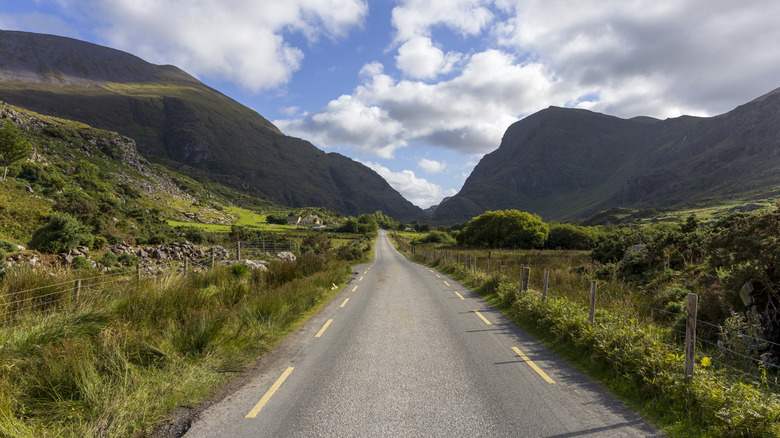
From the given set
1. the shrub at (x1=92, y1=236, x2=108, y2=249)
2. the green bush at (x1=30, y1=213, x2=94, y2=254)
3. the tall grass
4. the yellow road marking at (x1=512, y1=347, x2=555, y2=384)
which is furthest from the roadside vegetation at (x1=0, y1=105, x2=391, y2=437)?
the shrub at (x1=92, y1=236, x2=108, y2=249)

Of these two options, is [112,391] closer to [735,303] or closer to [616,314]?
[616,314]

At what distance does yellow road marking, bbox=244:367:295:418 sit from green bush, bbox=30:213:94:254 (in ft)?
82.7

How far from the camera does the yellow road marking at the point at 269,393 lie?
4457 millimetres

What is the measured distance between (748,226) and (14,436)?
1322 centimetres

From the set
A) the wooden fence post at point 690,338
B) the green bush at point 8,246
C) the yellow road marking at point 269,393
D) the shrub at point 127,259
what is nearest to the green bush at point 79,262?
the green bush at point 8,246

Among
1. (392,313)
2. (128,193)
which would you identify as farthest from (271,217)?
(392,313)

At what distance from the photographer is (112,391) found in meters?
4.36

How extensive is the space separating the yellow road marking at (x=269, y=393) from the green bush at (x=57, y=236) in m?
25.2

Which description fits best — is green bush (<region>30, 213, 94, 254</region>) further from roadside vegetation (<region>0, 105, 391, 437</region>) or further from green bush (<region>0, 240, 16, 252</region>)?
roadside vegetation (<region>0, 105, 391, 437</region>)

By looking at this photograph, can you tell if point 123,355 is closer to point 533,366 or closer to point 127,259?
point 533,366

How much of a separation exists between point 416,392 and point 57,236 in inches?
1103

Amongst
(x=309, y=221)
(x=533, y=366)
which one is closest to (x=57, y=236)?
(x=533, y=366)

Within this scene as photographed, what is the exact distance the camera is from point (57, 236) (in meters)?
22.0

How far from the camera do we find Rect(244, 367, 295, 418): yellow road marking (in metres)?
4.46
